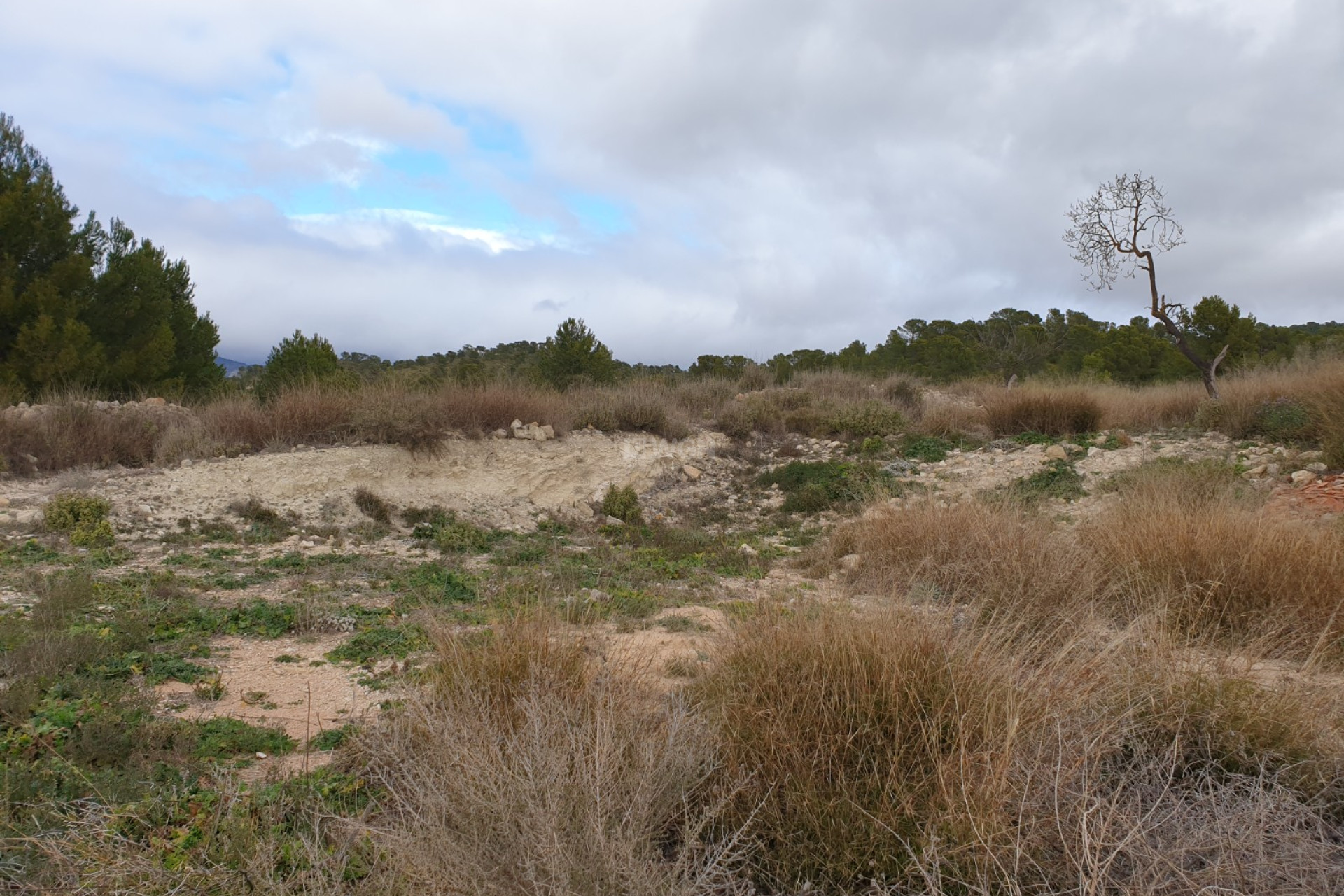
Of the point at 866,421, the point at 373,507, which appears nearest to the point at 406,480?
the point at 373,507

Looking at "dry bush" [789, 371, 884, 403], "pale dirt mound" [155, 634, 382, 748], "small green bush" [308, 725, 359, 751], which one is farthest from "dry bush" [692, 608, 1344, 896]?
"dry bush" [789, 371, 884, 403]

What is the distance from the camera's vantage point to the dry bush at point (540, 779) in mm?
2037

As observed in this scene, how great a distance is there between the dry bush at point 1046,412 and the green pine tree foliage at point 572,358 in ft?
26.4

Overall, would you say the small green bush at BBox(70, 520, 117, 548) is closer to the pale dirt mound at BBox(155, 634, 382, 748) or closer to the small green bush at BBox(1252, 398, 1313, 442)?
the pale dirt mound at BBox(155, 634, 382, 748)

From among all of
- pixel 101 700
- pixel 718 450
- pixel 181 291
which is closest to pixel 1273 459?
pixel 718 450

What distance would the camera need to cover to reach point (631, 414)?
1360cm

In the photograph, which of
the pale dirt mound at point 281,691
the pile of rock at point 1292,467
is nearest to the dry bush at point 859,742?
the pale dirt mound at point 281,691

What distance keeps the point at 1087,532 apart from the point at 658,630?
3.48 metres

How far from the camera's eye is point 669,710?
2.90 m

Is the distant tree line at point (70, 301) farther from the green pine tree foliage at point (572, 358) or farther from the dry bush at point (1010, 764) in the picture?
the dry bush at point (1010, 764)

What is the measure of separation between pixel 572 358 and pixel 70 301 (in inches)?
355

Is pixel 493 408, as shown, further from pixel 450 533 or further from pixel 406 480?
pixel 450 533

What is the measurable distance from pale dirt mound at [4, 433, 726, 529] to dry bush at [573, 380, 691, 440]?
27 centimetres

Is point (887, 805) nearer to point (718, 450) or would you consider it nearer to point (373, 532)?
point (373, 532)
